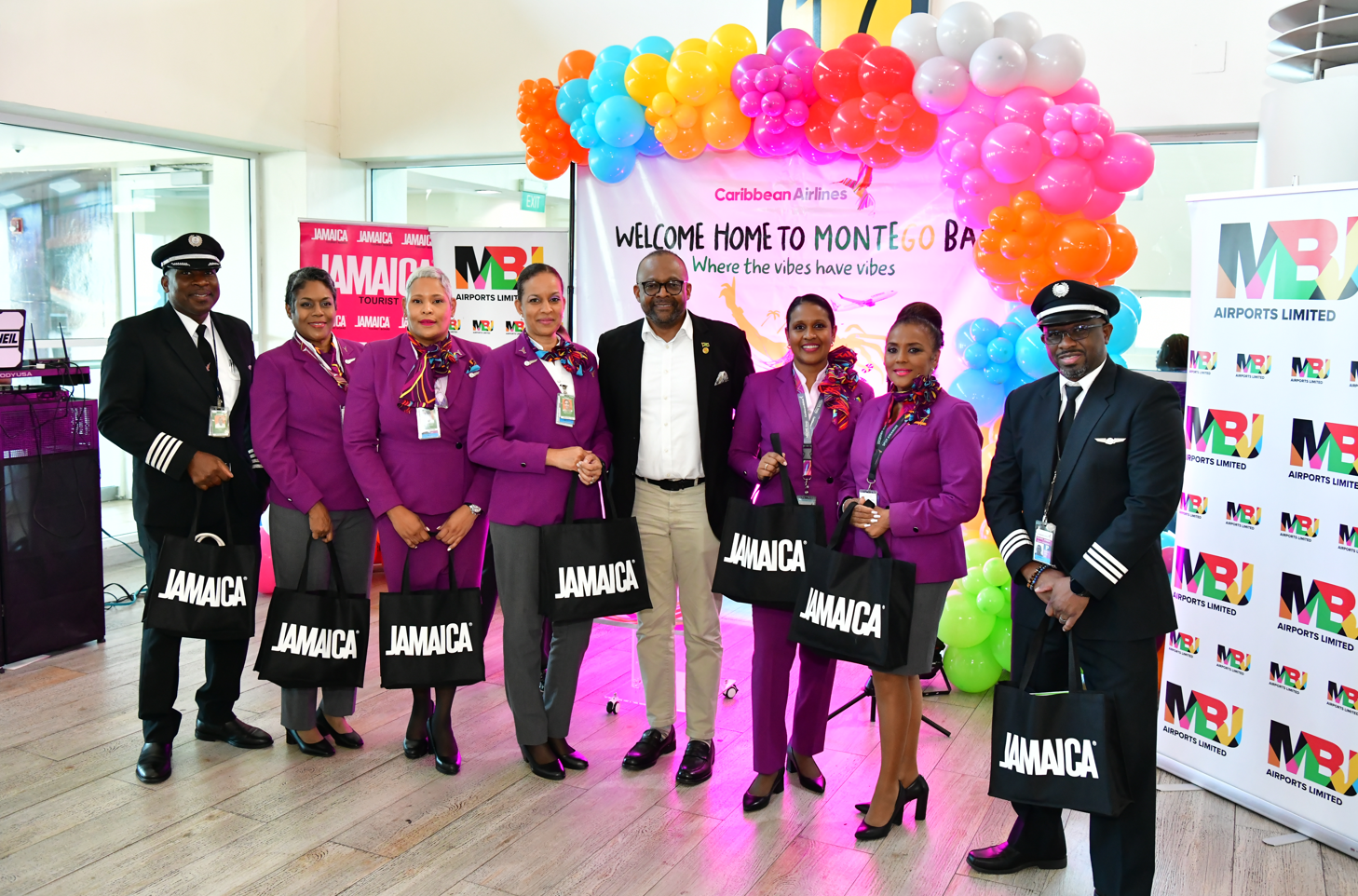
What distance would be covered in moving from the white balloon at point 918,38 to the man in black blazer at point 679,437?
5.55ft

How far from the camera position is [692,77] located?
4746 millimetres

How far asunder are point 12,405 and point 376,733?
235 centimetres

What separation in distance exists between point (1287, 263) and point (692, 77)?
2.56m

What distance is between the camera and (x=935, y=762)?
152 inches

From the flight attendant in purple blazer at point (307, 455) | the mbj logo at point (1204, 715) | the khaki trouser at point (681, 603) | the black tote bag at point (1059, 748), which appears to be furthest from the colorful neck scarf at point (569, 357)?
the mbj logo at point (1204, 715)

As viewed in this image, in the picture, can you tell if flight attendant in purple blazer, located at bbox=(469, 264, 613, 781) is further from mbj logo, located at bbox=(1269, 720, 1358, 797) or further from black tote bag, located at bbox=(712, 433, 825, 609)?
mbj logo, located at bbox=(1269, 720, 1358, 797)

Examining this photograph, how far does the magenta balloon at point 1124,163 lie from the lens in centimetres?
409

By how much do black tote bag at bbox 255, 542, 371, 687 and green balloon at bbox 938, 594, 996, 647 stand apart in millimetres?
2341

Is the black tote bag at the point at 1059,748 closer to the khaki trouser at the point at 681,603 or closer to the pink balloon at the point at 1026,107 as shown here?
the khaki trouser at the point at 681,603

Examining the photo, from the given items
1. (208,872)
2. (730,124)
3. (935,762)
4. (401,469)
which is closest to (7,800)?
(208,872)

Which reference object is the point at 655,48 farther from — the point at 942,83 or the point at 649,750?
the point at 649,750

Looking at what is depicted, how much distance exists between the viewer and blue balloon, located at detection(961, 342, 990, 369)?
4512mm

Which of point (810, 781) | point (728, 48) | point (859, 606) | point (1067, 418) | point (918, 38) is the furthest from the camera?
point (728, 48)

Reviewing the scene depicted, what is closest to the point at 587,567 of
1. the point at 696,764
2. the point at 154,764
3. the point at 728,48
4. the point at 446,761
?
the point at 696,764
